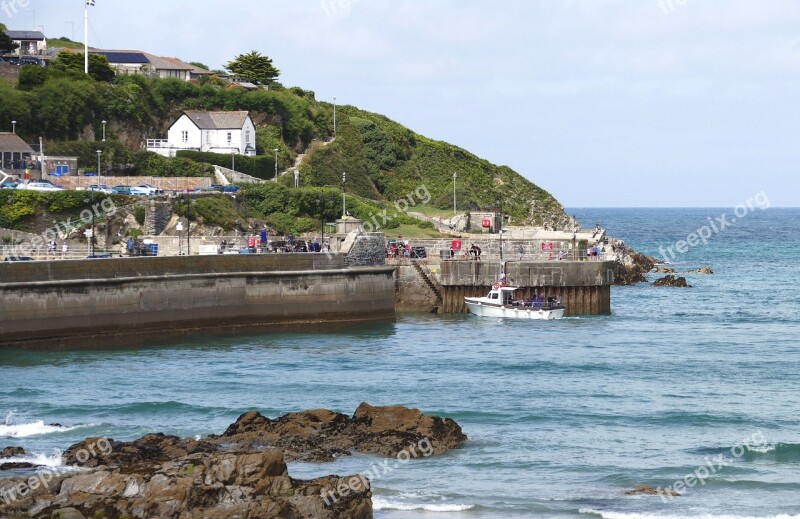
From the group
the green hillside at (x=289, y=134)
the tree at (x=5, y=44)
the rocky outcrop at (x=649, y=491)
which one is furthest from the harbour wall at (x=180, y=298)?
the tree at (x=5, y=44)

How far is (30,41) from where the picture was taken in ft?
399

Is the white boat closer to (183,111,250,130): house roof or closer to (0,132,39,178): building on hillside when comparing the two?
(0,132,39,178): building on hillside

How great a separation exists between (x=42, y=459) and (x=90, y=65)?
75.4 m

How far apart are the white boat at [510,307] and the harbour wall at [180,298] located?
6.33 m

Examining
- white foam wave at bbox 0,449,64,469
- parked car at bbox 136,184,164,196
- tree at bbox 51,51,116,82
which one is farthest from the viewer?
tree at bbox 51,51,116,82

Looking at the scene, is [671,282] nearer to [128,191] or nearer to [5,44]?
[128,191]

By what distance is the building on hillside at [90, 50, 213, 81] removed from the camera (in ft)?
376

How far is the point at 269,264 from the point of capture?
5384 cm

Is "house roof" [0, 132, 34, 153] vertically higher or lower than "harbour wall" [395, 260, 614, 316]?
higher

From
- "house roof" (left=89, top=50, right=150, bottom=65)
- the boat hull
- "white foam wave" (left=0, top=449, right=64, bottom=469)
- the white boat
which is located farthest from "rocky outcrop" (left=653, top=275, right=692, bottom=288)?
"white foam wave" (left=0, top=449, right=64, bottom=469)

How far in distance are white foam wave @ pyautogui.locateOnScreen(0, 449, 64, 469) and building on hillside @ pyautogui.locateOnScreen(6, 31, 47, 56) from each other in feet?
309

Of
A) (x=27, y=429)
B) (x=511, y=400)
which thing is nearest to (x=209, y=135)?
(x=511, y=400)

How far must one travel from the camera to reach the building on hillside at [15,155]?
7918cm

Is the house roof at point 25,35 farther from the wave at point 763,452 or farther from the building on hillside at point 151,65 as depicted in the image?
the wave at point 763,452
